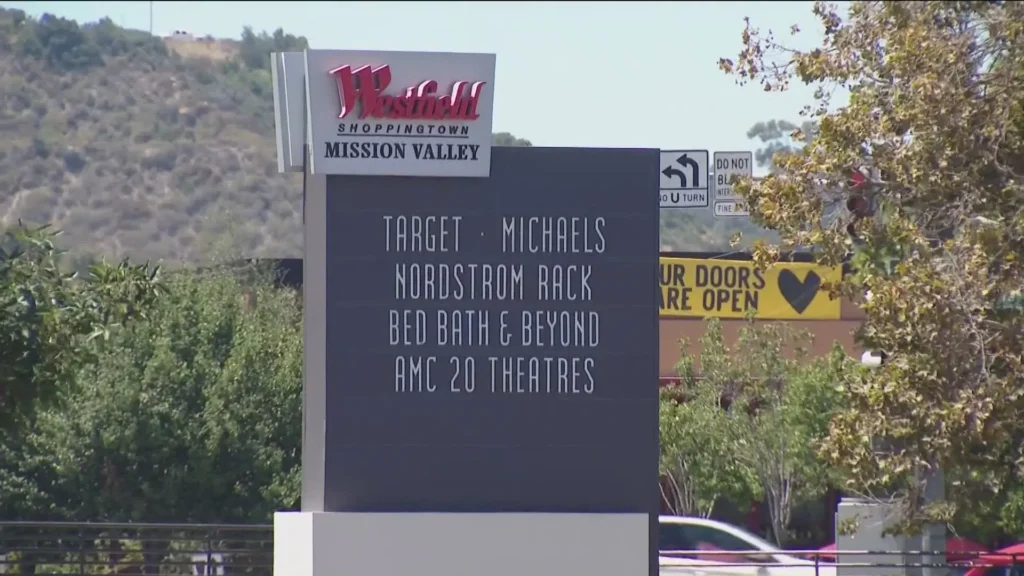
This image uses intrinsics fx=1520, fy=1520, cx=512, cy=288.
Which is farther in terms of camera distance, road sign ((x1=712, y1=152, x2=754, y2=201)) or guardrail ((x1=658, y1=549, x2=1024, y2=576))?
road sign ((x1=712, y1=152, x2=754, y2=201))

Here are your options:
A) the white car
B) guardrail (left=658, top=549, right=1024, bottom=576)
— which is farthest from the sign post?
the white car

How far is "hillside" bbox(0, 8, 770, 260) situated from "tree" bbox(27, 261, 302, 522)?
142ft

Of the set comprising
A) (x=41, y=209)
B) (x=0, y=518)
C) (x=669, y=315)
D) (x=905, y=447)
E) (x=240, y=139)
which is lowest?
(x=0, y=518)

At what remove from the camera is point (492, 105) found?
1166 centimetres

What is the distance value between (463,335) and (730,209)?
4.59 meters

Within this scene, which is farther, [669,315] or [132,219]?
[132,219]

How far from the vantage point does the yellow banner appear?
3053 cm

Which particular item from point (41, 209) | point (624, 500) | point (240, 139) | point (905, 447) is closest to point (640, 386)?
point (624, 500)

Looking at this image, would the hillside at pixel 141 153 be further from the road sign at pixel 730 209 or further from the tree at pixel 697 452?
the road sign at pixel 730 209

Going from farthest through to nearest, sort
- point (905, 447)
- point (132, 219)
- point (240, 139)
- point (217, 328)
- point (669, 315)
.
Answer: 1. point (240, 139)
2. point (132, 219)
3. point (669, 315)
4. point (217, 328)
5. point (905, 447)

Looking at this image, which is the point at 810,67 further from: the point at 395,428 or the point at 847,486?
the point at 395,428

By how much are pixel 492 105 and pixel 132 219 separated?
6842 centimetres

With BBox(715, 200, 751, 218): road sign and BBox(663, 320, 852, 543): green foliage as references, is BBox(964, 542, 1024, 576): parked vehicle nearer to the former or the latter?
BBox(715, 200, 751, 218): road sign

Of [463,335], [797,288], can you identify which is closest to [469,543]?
[463,335]
